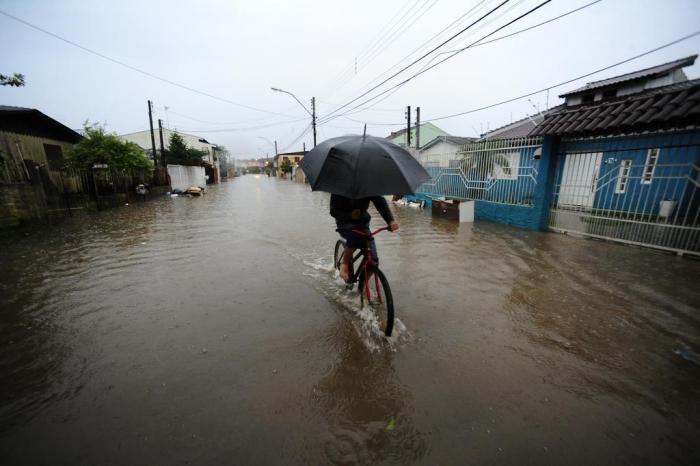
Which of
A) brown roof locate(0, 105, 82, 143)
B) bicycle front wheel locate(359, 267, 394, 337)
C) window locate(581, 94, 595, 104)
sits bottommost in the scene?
bicycle front wheel locate(359, 267, 394, 337)

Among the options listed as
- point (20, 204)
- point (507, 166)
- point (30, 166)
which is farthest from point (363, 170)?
point (30, 166)

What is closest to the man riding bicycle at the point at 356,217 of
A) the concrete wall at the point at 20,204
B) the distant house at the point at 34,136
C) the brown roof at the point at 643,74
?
the concrete wall at the point at 20,204

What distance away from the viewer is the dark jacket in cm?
351

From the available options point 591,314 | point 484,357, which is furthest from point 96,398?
point 591,314

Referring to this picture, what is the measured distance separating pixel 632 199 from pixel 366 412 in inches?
309

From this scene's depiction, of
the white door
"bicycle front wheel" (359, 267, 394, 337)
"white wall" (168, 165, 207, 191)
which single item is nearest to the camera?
"bicycle front wheel" (359, 267, 394, 337)

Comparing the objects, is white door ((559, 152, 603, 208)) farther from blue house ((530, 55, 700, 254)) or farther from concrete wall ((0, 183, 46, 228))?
concrete wall ((0, 183, 46, 228))

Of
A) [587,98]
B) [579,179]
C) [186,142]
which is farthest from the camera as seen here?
[186,142]

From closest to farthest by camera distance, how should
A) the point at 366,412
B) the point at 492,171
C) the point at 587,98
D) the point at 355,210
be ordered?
1. the point at 366,412
2. the point at 355,210
3. the point at 492,171
4. the point at 587,98

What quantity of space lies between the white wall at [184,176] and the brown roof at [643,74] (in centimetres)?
3019

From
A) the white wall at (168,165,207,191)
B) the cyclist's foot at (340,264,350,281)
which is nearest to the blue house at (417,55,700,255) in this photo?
the cyclist's foot at (340,264,350,281)

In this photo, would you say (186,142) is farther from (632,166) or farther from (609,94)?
(632,166)

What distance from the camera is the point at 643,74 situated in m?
16.9

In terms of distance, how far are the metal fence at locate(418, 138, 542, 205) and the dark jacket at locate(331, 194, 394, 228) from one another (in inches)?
287
